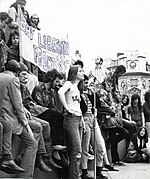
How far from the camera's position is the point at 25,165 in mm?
3566

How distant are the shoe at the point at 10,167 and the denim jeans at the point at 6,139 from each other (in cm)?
4

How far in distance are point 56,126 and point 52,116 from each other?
11 cm

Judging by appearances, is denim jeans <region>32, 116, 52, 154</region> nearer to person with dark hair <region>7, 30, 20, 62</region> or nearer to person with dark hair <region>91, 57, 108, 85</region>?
person with dark hair <region>7, 30, 20, 62</region>

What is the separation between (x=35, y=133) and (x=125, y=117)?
2.77 meters

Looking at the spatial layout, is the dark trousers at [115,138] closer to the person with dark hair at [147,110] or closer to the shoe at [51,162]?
the person with dark hair at [147,110]

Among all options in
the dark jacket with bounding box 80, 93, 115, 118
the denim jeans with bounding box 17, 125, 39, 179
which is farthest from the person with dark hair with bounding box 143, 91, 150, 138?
the denim jeans with bounding box 17, 125, 39, 179

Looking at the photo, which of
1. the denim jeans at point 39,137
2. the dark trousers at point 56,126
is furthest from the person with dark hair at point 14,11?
the denim jeans at point 39,137

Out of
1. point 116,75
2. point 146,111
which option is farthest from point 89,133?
point 146,111

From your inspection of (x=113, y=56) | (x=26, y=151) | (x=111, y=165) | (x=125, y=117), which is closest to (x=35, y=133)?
(x=26, y=151)

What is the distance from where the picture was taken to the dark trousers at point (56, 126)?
162 inches

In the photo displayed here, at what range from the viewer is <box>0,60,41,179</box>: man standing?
3418mm

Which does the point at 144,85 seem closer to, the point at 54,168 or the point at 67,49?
the point at 67,49

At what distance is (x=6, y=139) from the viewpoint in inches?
131

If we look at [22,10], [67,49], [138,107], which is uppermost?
[22,10]
